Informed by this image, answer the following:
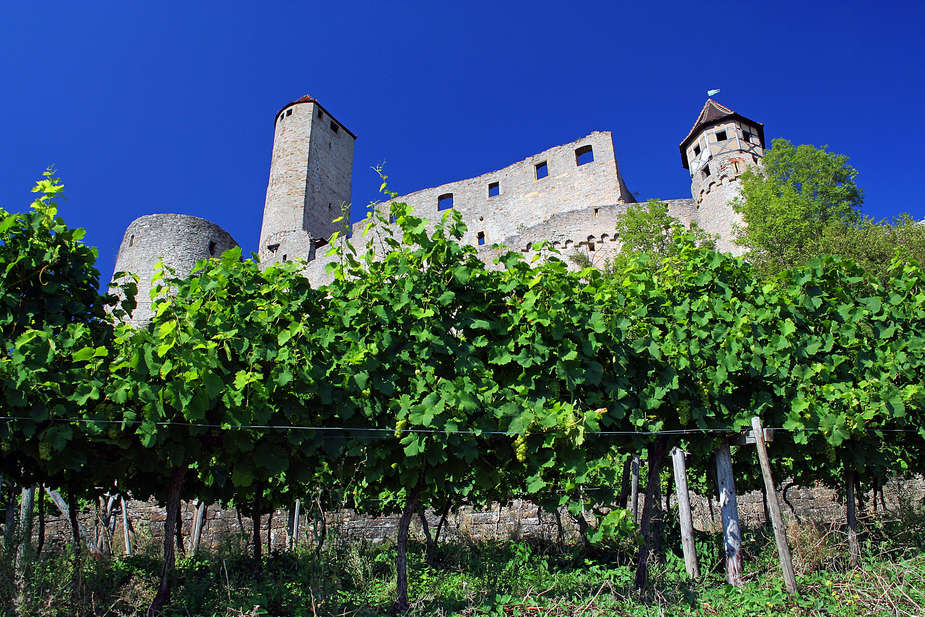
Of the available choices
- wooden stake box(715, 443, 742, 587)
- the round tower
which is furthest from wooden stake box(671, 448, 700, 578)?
the round tower

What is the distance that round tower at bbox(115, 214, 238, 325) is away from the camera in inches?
1011

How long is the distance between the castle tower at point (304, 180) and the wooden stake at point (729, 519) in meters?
25.7

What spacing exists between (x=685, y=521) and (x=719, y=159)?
21.3 meters

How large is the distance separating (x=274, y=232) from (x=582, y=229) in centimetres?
1666

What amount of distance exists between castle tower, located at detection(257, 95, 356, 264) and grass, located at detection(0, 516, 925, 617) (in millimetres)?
24935

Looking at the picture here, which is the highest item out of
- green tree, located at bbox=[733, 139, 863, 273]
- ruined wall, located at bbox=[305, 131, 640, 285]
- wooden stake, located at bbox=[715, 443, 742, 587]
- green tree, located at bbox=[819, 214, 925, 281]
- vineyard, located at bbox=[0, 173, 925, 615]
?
ruined wall, located at bbox=[305, 131, 640, 285]

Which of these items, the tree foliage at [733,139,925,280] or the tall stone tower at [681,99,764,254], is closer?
the tree foliage at [733,139,925,280]

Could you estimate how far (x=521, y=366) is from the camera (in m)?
5.14

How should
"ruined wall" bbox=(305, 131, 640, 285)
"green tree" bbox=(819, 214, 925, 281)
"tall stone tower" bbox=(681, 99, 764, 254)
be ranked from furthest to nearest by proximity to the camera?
"ruined wall" bbox=(305, 131, 640, 285), "tall stone tower" bbox=(681, 99, 764, 254), "green tree" bbox=(819, 214, 925, 281)

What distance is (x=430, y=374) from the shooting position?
4.73 metres

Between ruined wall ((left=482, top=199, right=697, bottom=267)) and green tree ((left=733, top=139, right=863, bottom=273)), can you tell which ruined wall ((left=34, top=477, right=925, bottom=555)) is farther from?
ruined wall ((left=482, top=199, right=697, bottom=267))

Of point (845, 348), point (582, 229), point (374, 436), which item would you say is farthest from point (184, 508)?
point (582, 229)

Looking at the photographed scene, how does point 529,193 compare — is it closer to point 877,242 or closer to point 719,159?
point 719,159

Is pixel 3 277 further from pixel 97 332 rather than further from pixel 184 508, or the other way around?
pixel 184 508
